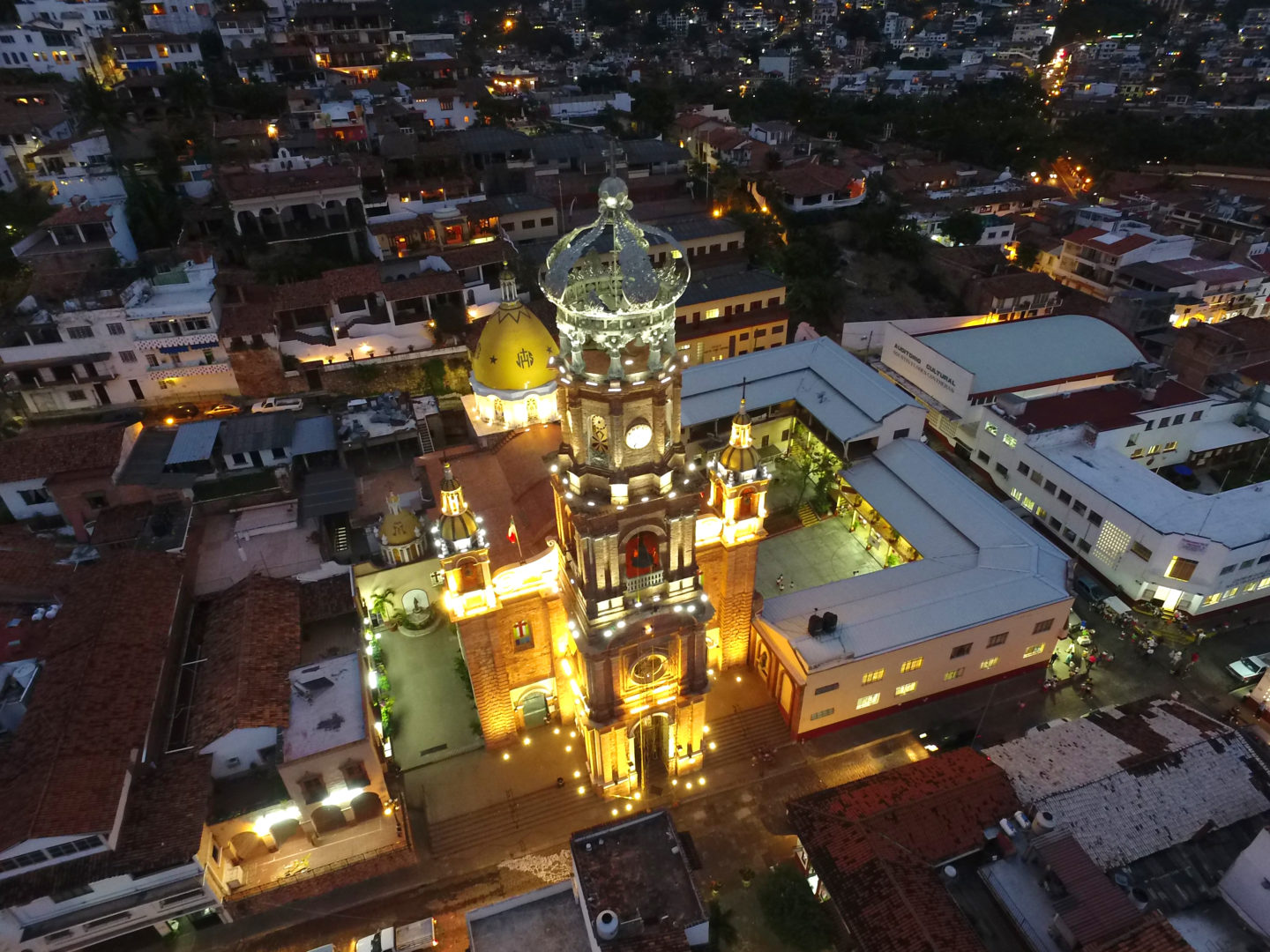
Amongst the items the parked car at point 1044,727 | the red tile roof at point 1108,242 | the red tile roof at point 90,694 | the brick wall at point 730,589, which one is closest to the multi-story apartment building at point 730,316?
the brick wall at point 730,589

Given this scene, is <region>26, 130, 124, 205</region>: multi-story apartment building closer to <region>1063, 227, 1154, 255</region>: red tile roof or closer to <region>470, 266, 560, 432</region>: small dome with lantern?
<region>470, 266, 560, 432</region>: small dome with lantern

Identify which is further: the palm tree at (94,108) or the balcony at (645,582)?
the palm tree at (94,108)

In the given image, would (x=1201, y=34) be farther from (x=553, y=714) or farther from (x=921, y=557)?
(x=553, y=714)

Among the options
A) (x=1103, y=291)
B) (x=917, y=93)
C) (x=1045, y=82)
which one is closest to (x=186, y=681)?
(x=1103, y=291)

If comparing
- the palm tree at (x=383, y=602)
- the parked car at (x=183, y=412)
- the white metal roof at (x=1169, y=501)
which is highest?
the parked car at (x=183, y=412)

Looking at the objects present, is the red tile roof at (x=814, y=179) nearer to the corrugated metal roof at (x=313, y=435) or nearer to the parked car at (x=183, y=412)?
the corrugated metal roof at (x=313, y=435)

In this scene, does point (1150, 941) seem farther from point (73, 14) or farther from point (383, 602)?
point (73, 14)
